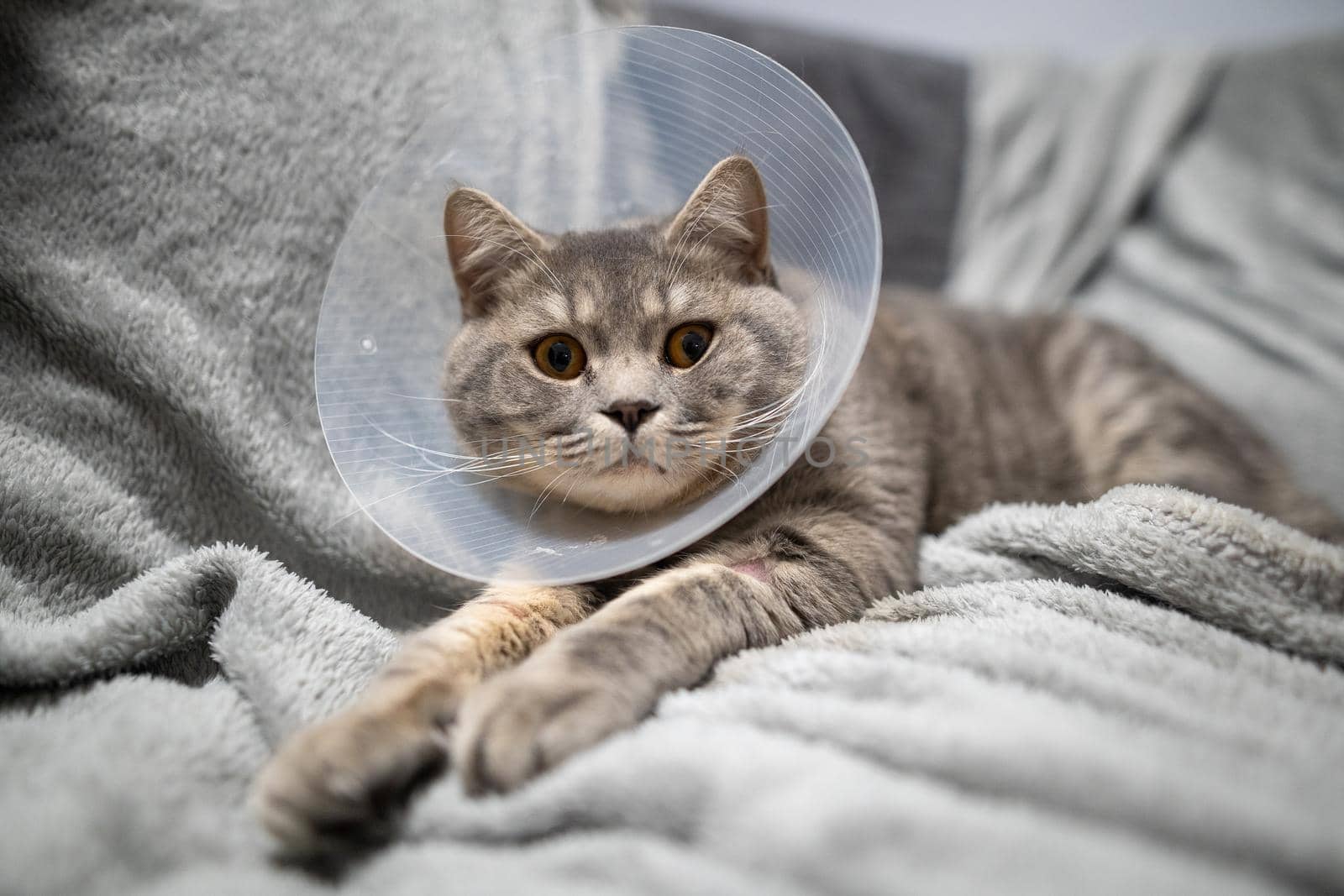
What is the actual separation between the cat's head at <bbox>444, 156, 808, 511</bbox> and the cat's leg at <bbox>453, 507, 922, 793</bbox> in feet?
0.49

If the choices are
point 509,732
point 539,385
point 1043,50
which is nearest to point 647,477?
point 539,385

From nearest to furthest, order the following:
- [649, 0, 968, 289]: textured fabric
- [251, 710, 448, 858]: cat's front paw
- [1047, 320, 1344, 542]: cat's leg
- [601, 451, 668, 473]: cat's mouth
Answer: [251, 710, 448, 858]: cat's front paw < [601, 451, 668, 473]: cat's mouth < [1047, 320, 1344, 542]: cat's leg < [649, 0, 968, 289]: textured fabric

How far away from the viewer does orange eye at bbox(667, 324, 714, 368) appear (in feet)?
3.86

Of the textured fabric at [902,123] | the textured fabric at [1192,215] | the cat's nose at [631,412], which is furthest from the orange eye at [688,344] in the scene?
the textured fabric at [1192,215]

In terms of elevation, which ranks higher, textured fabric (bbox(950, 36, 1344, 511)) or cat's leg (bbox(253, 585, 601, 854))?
textured fabric (bbox(950, 36, 1344, 511))

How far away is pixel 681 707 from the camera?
94 centimetres

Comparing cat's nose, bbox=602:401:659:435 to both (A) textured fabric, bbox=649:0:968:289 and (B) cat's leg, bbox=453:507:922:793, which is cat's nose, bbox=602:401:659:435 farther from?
(A) textured fabric, bbox=649:0:968:289

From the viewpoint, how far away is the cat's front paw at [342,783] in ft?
2.68

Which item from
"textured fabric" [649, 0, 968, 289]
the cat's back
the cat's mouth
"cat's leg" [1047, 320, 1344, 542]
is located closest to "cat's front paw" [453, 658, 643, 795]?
the cat's mouth

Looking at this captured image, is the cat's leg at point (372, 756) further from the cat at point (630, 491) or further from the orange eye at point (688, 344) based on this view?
the orange eye at point (688, 344)

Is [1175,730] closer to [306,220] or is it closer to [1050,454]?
[1050,454]

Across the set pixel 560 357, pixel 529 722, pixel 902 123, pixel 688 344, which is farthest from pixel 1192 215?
pixel 529 722

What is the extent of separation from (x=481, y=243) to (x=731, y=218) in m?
0.39

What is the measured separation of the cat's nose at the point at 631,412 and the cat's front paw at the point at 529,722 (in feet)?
1.08
